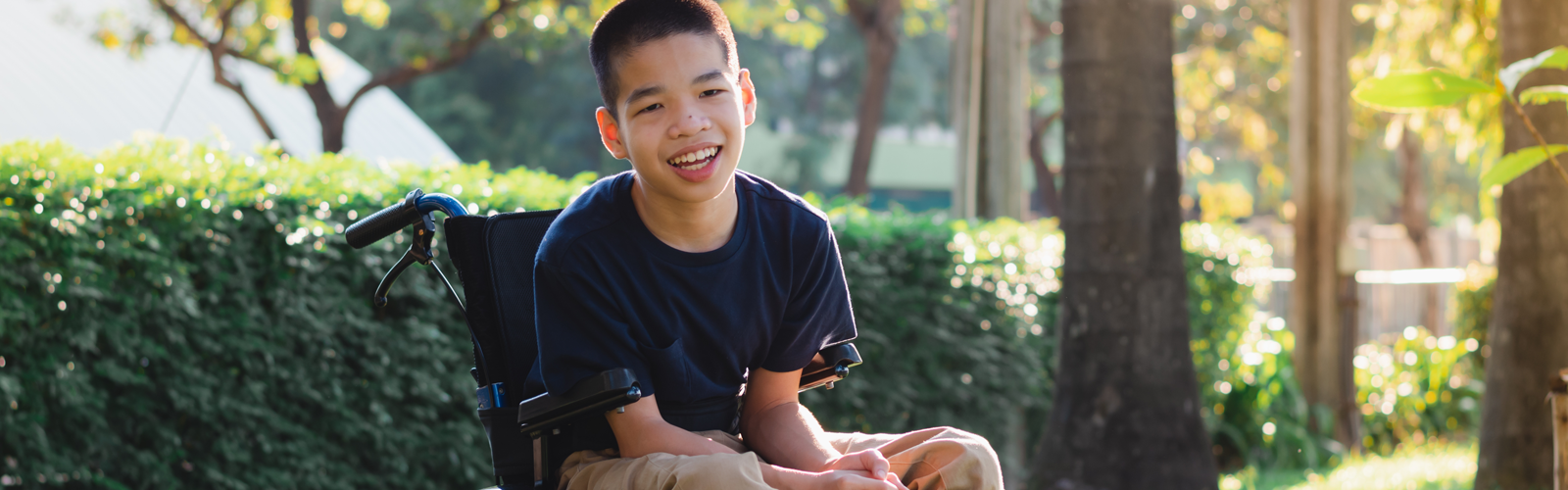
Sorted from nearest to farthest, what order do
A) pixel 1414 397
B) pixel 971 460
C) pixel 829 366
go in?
pixel 971 460
pixel 829 366
pixel 1414 397

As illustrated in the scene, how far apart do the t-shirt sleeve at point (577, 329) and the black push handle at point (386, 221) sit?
452 millimetres

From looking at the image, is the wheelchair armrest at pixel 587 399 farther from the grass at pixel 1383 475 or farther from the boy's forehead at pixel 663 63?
the grass at pixel 1383 475

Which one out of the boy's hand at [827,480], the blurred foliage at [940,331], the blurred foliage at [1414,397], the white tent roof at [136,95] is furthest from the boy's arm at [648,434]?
the white tent roof at [136,95]

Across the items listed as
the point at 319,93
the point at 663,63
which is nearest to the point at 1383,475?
the point at 663,63

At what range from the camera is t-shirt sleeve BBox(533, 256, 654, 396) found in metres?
2.18

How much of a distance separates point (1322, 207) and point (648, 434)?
291 inches

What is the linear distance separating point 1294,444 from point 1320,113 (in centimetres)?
234

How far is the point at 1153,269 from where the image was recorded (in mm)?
4758

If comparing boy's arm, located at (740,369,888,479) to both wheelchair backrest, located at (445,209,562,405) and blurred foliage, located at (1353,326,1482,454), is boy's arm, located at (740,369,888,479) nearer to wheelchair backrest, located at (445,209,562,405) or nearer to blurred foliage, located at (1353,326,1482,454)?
wheelchair backrest, located at (445,209,562,405)

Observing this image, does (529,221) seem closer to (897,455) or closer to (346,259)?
(897,455)

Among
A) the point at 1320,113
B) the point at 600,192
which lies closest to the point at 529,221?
the point at 600,192

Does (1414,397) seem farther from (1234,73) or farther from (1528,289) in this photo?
(1234,73)

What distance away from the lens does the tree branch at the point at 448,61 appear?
12258 mm

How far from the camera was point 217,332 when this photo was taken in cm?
395
